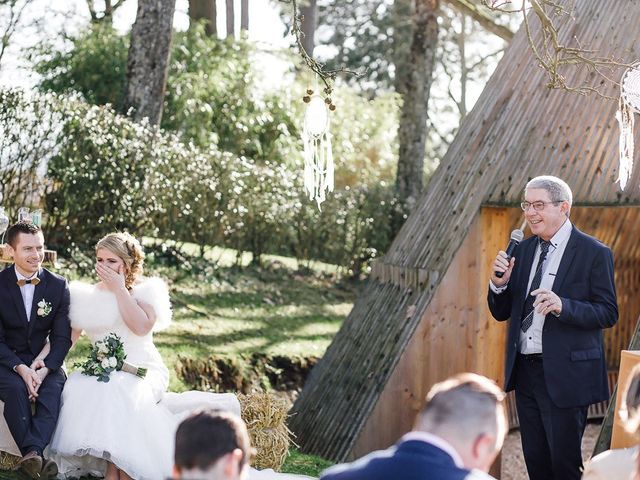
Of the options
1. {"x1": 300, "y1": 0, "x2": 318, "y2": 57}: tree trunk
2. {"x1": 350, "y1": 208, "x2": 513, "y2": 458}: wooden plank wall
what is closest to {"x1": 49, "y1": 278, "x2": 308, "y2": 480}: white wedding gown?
{"x1": 350, "y1": 208, "x2": 513, "y2": 458}: wooden plank wall

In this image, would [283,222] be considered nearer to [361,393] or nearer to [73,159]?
[73,159]

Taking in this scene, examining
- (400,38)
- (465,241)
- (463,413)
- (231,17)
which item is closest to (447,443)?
(463,413)

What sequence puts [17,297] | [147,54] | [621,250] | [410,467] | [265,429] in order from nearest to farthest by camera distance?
1. [410,467]
2. [17,297]
3. [265,429]
4. [621,250]
5. [147,54]

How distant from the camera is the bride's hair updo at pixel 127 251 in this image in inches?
238

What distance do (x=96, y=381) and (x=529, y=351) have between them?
2.48 meters

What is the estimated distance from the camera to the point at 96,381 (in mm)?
5758

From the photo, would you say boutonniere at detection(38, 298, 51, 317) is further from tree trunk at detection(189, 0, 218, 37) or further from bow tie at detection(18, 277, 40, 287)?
tree trunk at detection(189, 0, 218, 37)

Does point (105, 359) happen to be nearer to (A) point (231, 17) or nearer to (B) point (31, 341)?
(B) point (31, 341)

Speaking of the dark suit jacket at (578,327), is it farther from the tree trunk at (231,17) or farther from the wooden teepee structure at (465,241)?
the tree trunk at (231,17)

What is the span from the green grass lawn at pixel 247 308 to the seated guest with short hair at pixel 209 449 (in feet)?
17.5

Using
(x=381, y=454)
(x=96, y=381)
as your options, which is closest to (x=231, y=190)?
(x=96, y=381)

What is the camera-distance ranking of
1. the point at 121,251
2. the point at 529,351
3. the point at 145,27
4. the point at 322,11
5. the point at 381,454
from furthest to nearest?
the point at 322,11
the point at 145,27
the point at 121,251
the point at 529,351
the point at 381,454

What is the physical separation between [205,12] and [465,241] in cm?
1048

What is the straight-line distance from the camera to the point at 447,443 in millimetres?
2924
